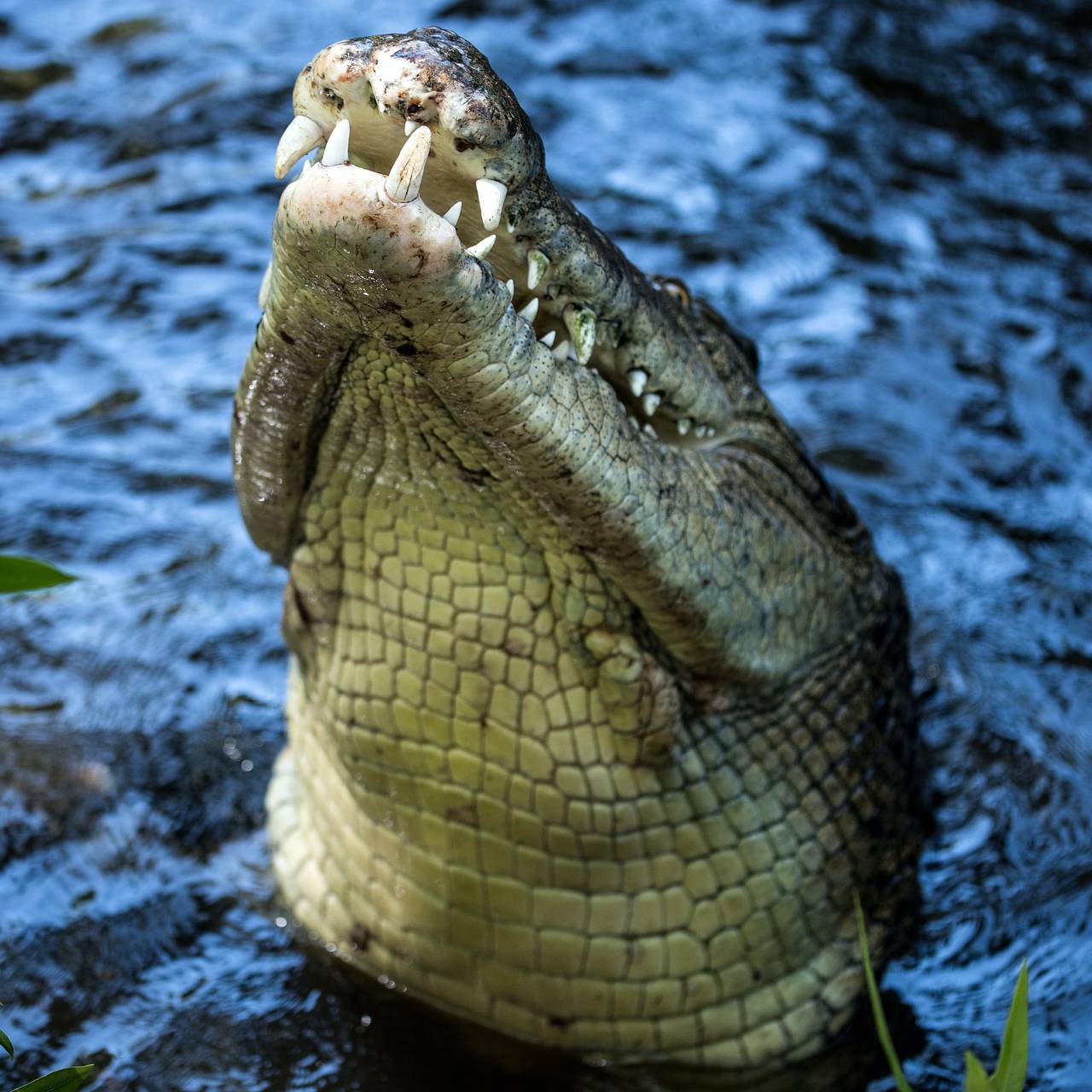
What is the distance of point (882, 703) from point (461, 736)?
1.05 meters

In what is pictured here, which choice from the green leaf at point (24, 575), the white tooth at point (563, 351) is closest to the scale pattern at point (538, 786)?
the white tooth at point (563, 351)

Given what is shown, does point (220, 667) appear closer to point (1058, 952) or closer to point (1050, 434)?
point (1058, 952)

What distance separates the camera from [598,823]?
2484 mm

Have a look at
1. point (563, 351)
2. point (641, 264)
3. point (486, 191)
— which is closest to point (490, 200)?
point (486, 191)

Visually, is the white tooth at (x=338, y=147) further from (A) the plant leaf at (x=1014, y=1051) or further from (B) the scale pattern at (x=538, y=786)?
(A) the plant leaf at (x=1014, y=1051)

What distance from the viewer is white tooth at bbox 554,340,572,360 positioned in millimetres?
2047

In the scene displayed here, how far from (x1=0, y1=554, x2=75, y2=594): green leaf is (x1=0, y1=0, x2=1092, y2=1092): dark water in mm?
1159

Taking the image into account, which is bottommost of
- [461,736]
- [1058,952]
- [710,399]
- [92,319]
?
[1058,952]

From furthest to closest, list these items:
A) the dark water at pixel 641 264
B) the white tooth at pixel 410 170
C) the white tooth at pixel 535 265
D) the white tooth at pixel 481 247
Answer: the dark water at pixel 641 264 → the white tooth at pixel 535 265 → the white tooth at pixel 481 247 → the white tooth at pixel 410 170

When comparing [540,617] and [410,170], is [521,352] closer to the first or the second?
[410,170]

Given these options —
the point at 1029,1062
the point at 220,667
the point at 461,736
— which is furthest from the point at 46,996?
the point at 1029,1062

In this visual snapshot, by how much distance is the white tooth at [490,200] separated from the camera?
6.00 feet

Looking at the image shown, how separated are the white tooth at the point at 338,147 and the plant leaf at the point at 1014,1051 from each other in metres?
1.33

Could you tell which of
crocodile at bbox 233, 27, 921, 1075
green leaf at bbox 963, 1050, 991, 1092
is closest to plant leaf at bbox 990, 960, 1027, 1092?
green leaf at bbox 963, 1050, 991, 1092
